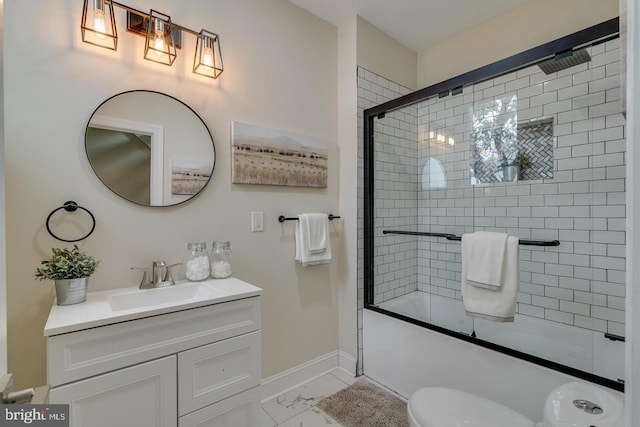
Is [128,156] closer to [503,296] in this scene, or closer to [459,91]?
[459,91]

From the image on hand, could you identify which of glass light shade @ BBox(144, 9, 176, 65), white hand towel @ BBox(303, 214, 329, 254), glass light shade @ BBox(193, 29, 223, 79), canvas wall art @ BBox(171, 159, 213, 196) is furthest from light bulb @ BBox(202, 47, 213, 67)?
white hand towel @ BBox(303, 214, 329, 254)

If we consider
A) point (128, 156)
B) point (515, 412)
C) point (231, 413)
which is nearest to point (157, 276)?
point (128, 156)

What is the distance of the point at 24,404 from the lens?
1.54 ft

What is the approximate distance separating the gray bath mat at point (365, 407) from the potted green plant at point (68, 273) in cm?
150

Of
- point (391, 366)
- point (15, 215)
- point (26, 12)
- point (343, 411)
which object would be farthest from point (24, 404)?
point (391, 366)

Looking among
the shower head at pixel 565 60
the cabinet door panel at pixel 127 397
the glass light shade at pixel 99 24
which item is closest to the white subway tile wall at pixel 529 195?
the shower head at pixel 565 60

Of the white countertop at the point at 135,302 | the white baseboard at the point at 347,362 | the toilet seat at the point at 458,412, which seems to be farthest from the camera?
the white baseboard at the point at 347,362

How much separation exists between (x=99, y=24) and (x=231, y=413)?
6.12 feet

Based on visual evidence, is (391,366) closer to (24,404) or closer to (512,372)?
(512,372)

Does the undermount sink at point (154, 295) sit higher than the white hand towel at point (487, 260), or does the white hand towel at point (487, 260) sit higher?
the white hand towel at point (487, 260)

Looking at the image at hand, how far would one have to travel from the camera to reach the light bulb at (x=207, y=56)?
1.66m

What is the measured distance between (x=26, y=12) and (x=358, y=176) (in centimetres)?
193

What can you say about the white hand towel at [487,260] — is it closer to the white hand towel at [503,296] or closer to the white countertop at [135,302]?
the white hand towel at [503,296]

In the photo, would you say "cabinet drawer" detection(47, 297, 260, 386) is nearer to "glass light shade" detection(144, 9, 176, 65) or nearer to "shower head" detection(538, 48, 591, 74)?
"glass light shade" detection(144, 9, 176, 65)
